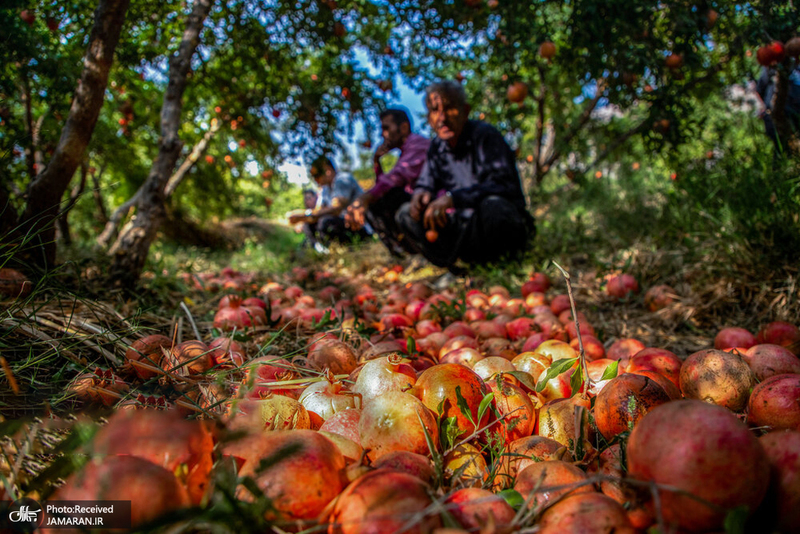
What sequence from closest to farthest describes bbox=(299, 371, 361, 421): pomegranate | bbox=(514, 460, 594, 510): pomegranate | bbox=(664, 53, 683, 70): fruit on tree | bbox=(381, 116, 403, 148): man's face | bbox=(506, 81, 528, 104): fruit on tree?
1. bbox=(514, 460, 594, 510): pomegranate
2. bbox=(299, 371, 361, 421): pomegranate
3. bbox=(664, 53, 683, 70): fruit on tree
4. bbox=(506, 81, 528, 104): fruit on tree
5. bbox=(381, 116, 403, 148): man's face

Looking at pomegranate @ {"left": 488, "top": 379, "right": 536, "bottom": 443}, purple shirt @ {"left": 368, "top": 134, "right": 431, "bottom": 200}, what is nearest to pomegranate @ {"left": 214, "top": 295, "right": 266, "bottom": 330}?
pomegranate @ {"left": 488, "top": 379, "right": 536, "bottom": 443}

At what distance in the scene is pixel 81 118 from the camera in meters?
2.15

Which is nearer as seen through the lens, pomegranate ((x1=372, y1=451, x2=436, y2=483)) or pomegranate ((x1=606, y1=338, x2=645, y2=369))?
pomegranate ((x1=372, y1=451, x2=436, y2=483))

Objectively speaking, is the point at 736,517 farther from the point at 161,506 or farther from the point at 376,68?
the point at 376,68

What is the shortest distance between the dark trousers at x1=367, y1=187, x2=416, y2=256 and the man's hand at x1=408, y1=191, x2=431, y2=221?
2.67ft

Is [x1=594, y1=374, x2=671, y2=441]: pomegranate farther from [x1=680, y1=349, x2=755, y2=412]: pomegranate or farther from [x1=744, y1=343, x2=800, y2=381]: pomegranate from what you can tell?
[x1=744, y1=343, x2=800, y2=381]: pomegranate

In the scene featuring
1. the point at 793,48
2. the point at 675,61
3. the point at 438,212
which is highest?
the point at 675,61

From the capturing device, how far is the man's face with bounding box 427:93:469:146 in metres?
3.96

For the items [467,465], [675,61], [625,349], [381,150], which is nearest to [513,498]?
[467,465]

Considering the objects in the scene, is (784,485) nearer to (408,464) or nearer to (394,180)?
(408,464)

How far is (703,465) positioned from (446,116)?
380 cm

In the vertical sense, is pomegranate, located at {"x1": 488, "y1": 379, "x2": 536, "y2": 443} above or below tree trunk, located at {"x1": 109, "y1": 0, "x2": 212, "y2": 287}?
below

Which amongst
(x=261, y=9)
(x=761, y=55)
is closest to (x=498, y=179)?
(x=761, y=55)

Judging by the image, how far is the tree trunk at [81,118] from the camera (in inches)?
81.9
